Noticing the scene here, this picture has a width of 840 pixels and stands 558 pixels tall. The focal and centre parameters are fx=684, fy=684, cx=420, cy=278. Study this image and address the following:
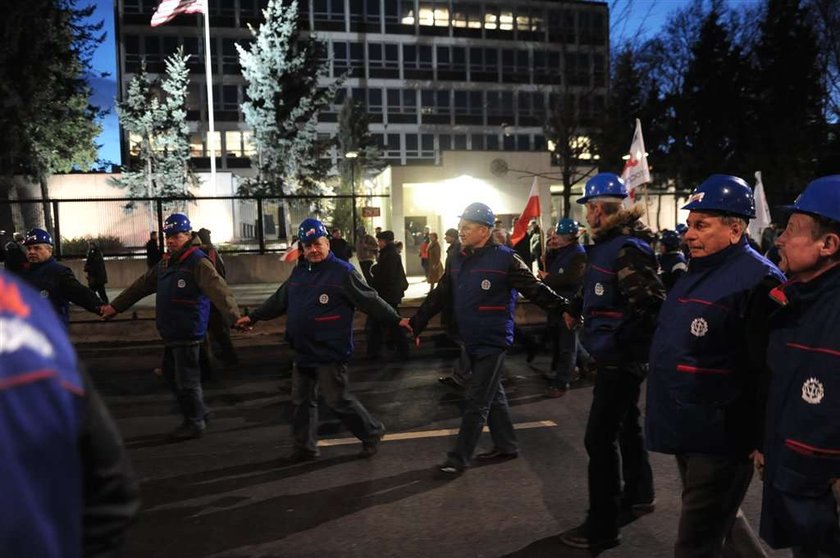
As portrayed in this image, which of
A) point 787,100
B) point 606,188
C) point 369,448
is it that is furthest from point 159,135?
point 606,188

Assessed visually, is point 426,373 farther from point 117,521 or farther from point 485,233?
point 117,521

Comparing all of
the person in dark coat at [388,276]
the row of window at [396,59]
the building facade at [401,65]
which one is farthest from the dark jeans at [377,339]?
the row of window at [396,59]

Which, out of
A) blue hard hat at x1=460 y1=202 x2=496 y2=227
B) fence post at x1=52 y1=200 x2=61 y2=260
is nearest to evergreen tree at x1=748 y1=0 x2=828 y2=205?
fence post at x1=52 y1=200 x2=61 y2=260

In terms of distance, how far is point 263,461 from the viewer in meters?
5.75

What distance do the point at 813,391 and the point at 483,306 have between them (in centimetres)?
314

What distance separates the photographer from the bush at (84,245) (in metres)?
20.2

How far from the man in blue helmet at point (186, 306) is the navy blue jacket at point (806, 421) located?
476 cm

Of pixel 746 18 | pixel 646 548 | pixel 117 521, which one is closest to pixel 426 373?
pixel 646 548

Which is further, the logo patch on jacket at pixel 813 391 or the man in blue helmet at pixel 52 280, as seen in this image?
the man in blue helmet at pixel 52 280

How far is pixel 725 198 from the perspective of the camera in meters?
3.12

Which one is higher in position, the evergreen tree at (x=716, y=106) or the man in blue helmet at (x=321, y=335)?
the evergreen tree at (x=716, y=106)

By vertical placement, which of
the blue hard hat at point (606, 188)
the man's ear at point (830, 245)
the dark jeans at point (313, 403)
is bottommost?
the dark jeans at point (313, 403)

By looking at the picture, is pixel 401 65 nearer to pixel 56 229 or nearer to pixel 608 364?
pixel 56 229

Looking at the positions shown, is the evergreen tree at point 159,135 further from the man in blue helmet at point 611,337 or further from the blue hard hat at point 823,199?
the blue hard hat at point 823,199
